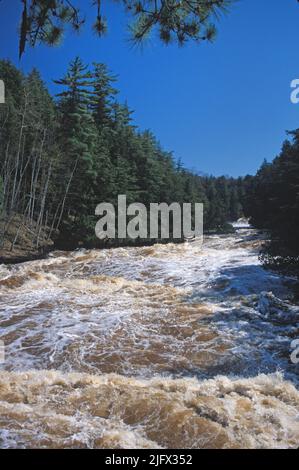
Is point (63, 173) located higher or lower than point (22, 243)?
higher

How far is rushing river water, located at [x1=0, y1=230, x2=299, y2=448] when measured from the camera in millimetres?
5387

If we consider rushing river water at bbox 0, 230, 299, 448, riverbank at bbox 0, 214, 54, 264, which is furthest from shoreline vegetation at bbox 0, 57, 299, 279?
rushing river water at bbox 0, 230, 299, 448

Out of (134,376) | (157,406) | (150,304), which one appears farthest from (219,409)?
(150,304)

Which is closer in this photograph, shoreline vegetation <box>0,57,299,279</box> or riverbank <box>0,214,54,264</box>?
riverbank <box>0,214,54,264</box>

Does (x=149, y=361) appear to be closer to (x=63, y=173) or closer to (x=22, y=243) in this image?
(x=22, y=243)

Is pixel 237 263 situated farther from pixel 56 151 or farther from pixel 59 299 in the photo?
pixel 56 151

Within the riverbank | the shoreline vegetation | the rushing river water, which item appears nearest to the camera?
the rushing river water

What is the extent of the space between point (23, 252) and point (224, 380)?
790 inches

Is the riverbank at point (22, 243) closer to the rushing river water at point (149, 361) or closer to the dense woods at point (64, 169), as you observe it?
the dense woods at point (64, 169)

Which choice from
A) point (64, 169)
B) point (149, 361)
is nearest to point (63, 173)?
point (64, 169)

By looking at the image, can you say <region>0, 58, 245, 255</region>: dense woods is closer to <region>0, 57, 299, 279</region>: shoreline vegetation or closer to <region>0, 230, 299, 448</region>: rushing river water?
<region>0, 57, 299, 279</region>: shoreline vegetation

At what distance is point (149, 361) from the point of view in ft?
28.5

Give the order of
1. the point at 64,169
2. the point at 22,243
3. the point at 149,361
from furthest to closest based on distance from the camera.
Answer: the point at 64,169 < the point at 22,243 < the point at 149,361

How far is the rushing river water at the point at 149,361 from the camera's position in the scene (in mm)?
5387
